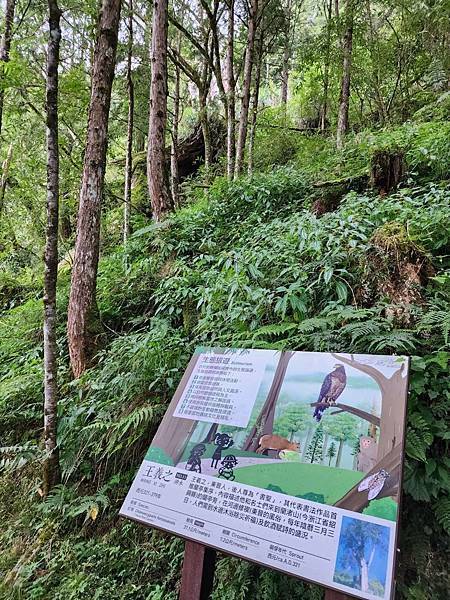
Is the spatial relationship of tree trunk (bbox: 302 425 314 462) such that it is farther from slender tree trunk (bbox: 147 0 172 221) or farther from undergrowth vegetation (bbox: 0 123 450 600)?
slender tree trunk (bbox: 147 0 172 221)

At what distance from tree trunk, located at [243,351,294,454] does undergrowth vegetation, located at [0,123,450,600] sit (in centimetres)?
51

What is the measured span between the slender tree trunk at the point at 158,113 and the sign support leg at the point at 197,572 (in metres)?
5.87

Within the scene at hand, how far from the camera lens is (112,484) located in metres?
3.09

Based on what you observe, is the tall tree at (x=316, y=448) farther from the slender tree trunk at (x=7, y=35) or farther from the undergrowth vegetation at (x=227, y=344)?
the slender tree trunk at (x=7, y=35)

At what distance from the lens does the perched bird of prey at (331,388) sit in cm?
190

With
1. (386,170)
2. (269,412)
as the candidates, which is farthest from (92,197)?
(386,170)

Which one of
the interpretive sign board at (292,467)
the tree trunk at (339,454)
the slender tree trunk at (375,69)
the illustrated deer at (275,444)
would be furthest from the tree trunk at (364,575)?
the slender tree trunk at (375,69)

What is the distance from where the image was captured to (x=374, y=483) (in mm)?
1569

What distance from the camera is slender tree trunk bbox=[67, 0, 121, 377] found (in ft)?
14.5

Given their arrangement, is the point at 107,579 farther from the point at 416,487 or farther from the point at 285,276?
the point at 285,276

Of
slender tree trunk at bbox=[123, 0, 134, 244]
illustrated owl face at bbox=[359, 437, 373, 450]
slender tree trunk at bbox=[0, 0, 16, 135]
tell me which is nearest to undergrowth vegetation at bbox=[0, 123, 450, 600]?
illustrated owl face at bbox=[359, 437, 373, 450]

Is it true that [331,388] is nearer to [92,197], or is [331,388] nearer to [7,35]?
[92,197]

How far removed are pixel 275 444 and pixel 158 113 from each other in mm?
6643

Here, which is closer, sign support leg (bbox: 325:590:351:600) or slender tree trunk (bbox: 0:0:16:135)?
sign support leg (bbox: 325:590:351:600)
